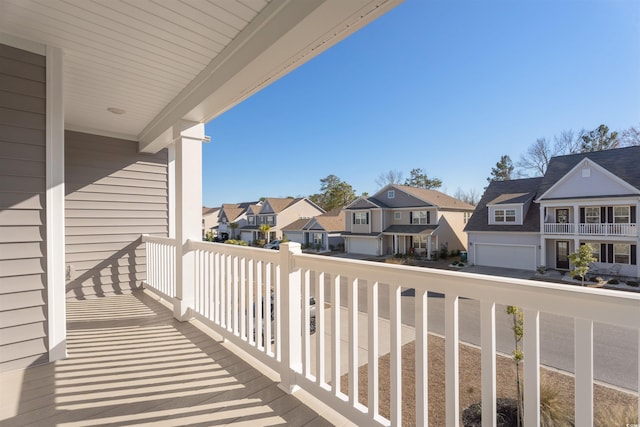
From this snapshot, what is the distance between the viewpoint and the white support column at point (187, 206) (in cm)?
304

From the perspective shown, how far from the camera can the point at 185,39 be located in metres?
2.11

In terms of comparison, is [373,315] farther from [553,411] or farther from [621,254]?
[553,411]

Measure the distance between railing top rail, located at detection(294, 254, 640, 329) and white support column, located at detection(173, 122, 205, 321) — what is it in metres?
2.23

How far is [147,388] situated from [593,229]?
2936 mm

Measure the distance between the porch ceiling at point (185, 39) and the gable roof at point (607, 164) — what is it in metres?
1.48

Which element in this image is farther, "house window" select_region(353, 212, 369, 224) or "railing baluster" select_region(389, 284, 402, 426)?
"house window" select_region(353, 212, 369, 224)

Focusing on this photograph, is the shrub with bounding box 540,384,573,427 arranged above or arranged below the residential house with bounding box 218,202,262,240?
below

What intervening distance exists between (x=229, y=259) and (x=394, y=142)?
23.6ft

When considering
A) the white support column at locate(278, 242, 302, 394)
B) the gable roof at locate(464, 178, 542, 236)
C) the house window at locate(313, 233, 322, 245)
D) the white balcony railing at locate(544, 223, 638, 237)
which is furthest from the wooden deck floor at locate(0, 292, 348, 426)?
the house window at locate(313, 233, 322, 245)

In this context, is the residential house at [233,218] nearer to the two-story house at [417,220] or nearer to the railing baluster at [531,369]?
the two-story house at [417,220]

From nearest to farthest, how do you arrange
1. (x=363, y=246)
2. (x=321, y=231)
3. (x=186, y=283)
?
1. (x=186, y=283)
2. (x=363, y=246)
3. (x=321, y=231)

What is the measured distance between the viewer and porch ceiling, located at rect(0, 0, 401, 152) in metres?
1.68

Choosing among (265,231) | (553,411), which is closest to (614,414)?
(553,411)

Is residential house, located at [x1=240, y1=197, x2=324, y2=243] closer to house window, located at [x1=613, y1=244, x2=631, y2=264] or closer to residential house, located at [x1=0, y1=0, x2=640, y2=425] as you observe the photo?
residential house, located at [x1=0, y1=0, x2=640, y2=425]
